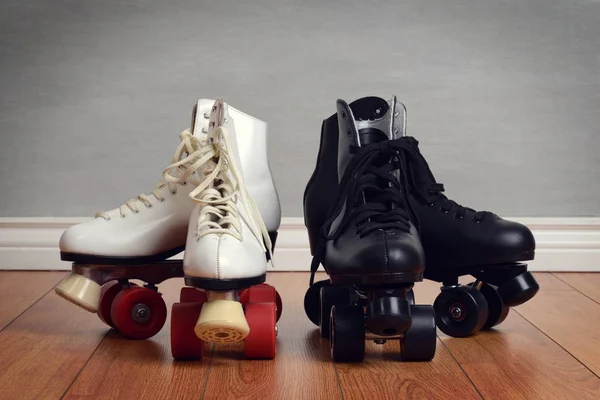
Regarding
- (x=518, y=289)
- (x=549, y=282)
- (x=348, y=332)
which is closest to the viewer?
(x=348, y=332)

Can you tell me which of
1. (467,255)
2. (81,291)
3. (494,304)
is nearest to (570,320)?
(494,304)

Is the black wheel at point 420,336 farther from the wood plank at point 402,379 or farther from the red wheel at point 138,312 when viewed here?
the red wheel at point 138,312

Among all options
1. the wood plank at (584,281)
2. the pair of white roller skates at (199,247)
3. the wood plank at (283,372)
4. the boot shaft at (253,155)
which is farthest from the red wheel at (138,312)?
the wood plank at (584,281)

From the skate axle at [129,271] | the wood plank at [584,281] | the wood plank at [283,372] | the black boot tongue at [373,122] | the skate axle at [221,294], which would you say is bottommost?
the wood plank at [584,281]

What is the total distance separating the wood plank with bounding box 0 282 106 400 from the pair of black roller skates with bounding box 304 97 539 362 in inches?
15.8

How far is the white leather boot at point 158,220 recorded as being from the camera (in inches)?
51.4

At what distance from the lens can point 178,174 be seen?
142cm

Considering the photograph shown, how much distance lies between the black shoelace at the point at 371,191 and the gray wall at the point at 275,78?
2.78ft

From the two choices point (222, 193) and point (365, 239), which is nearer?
point (365, 239)

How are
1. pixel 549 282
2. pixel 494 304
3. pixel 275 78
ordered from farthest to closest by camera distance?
pixel 275 78, pixel 549 282, pixel 494 304

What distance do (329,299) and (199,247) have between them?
30cm

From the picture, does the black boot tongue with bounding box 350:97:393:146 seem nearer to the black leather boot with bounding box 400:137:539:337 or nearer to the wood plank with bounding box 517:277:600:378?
the black leather boot with bounding box 400:137:539:337

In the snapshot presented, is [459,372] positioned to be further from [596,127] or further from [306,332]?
[596,127]

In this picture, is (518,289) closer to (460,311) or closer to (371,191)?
(460,311)
